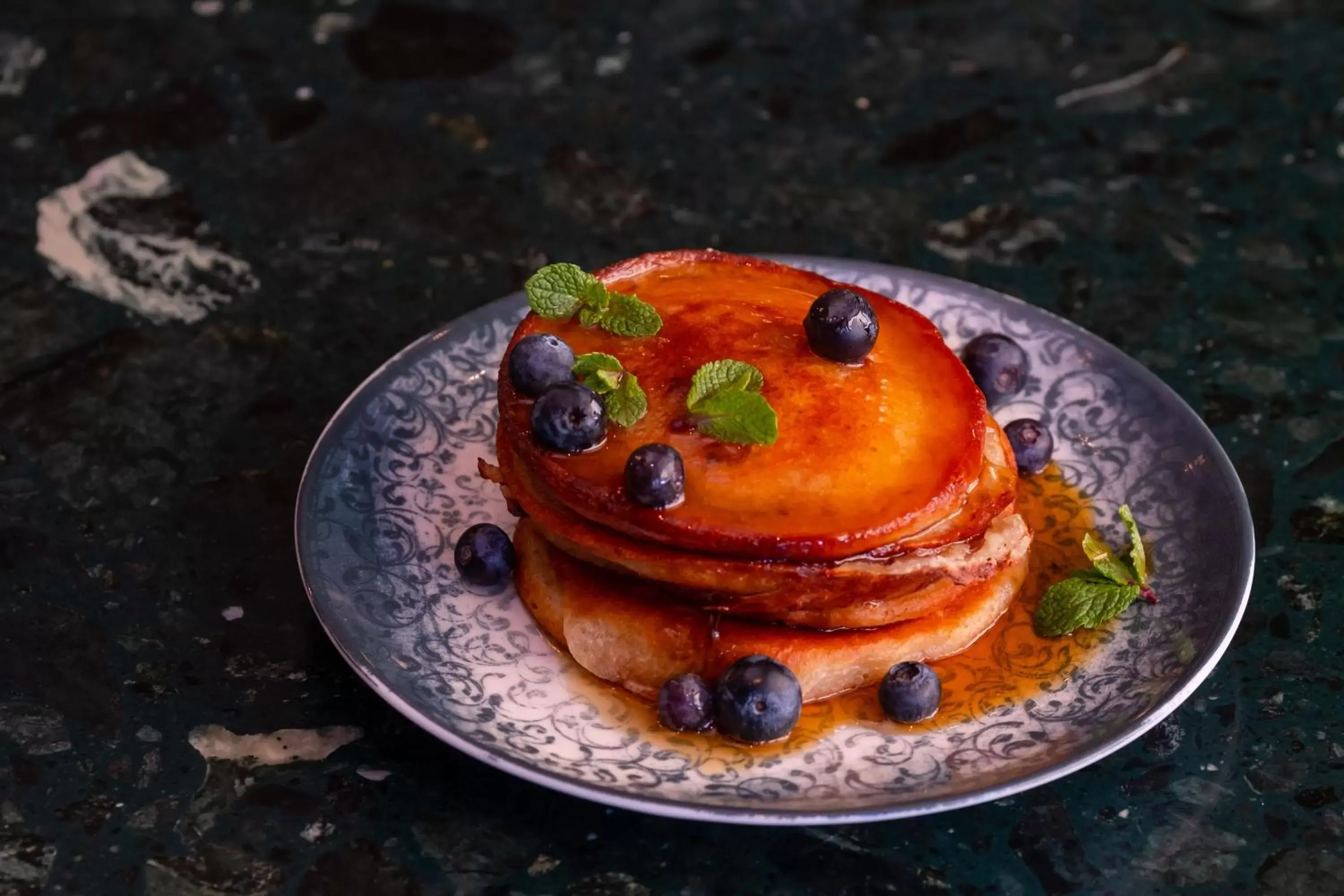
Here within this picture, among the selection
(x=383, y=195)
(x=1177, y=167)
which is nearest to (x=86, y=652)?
(x=383, y=195)

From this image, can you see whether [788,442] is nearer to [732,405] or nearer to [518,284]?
[732,405]

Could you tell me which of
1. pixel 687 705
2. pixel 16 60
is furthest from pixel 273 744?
pixel 16 60

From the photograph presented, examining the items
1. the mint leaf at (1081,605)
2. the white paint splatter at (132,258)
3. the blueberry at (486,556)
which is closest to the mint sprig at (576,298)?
the blueberry at (486,556)

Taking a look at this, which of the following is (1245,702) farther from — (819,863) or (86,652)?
(86,652)

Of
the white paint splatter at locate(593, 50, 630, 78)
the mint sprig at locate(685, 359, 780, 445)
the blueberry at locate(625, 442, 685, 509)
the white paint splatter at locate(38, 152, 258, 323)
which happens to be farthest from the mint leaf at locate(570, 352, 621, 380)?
the white paint splatter at locate(593, 50, 630, 78)

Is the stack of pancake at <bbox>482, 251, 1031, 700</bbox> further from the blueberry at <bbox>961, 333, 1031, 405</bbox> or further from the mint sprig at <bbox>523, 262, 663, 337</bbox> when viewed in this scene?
the blueberry at <bbox>961, 333, 1031, 405</bbox>
